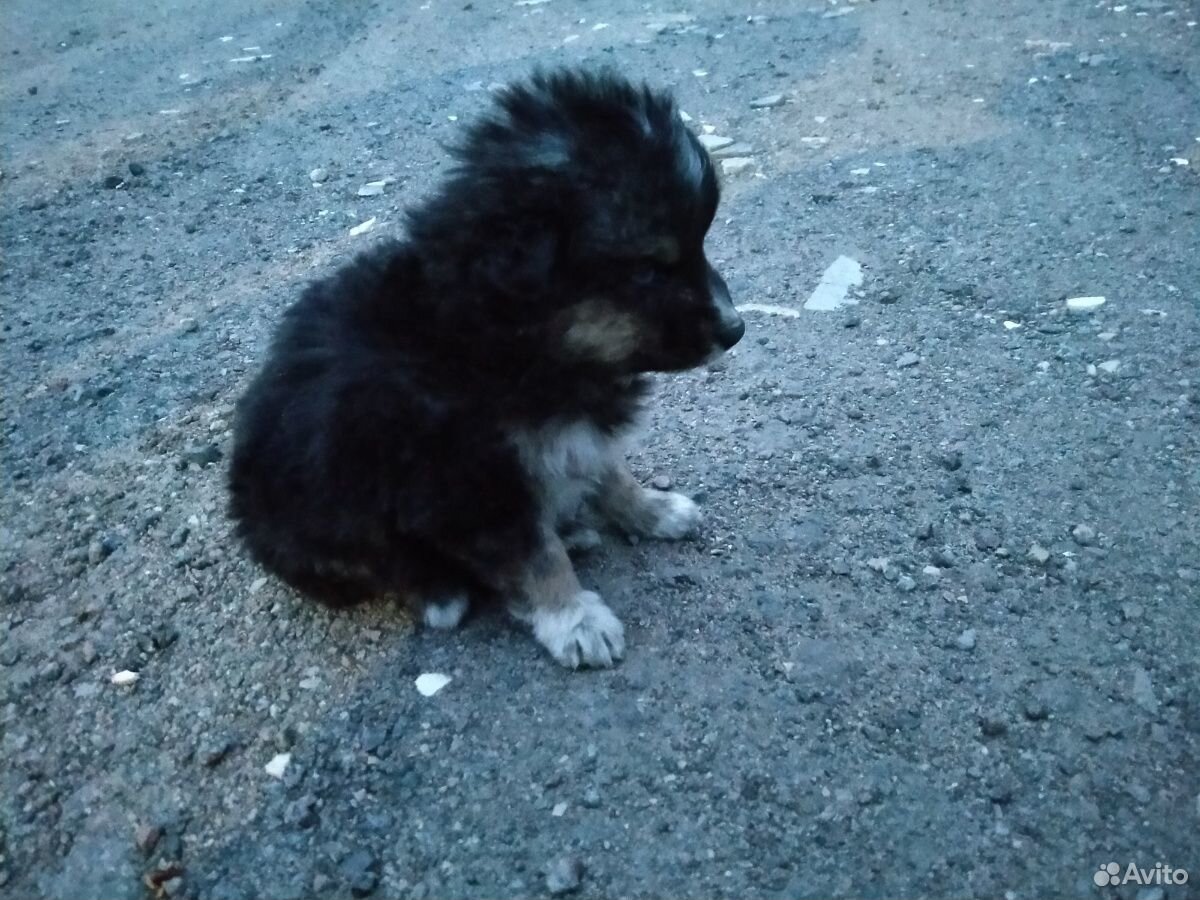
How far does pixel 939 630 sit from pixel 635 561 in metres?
1.05

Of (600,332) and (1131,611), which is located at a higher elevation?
(600,332)

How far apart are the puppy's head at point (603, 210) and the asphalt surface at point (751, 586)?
1017 millimetres

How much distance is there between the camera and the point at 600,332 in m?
2.82

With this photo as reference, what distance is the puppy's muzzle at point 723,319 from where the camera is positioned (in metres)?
2.93

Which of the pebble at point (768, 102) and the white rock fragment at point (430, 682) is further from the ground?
the white rock fragment at point (430, 682)

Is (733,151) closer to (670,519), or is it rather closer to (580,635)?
(670,519)

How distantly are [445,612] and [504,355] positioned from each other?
0.96m

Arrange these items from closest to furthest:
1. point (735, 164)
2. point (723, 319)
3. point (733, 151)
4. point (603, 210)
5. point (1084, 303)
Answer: point (603, 210) < point (723, 319) < point (1084, 303) < point (735, 164) < point (733, 151)

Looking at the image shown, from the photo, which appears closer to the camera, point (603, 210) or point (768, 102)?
point (603, 210)

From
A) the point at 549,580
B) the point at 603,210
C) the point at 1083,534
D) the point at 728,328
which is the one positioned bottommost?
the point at 1083,534

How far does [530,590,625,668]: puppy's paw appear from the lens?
3104mm

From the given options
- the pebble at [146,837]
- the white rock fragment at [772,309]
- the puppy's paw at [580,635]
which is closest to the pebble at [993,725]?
the puppy's paw at [580,635]

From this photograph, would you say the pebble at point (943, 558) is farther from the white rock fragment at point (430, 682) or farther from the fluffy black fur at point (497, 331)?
the white rock fragment at point (430, 682)

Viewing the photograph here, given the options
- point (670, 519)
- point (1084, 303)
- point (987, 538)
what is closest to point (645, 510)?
point (670, 519)
